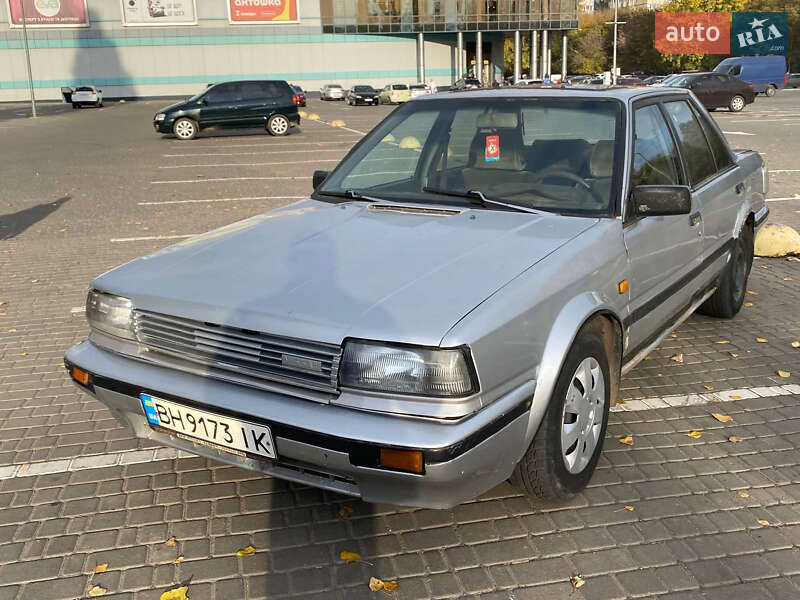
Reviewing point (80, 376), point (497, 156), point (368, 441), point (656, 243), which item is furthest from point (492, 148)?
point (80, 376)

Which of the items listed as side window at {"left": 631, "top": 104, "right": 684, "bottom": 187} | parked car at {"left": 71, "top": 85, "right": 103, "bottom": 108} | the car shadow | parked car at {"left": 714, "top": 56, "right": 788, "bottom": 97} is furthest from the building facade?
side window at {"left": 631, "top": 104, "right": 684, "bottom": 187}

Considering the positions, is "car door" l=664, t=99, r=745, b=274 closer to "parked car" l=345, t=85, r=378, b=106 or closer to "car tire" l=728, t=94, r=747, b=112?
"car tire" l=728, t=94, r=747, b=112

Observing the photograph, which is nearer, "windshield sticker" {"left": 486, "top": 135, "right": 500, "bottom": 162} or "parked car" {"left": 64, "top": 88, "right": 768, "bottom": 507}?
"parked car" {"left": 64, "top": 88, "right": 768, "bottom": 507}

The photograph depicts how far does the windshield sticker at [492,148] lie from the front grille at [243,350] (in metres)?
1.78

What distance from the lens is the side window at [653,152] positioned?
375 cm

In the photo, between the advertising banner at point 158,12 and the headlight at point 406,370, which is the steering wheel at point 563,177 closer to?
the headlight at point 406,370

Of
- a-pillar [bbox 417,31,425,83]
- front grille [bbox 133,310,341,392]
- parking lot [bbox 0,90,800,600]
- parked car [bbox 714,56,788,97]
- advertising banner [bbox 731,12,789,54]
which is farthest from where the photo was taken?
a-pillar [bbox 417,31,425,83]

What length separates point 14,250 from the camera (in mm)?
8633

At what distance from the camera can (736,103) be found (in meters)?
30.5

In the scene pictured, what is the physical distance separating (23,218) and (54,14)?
5921cm

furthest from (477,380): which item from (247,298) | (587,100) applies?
(587,100)

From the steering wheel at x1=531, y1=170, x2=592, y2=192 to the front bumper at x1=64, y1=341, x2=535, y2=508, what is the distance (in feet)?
4.30

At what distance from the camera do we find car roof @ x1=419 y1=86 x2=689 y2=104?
3.91 m

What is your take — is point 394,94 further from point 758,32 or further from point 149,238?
point 149,238
